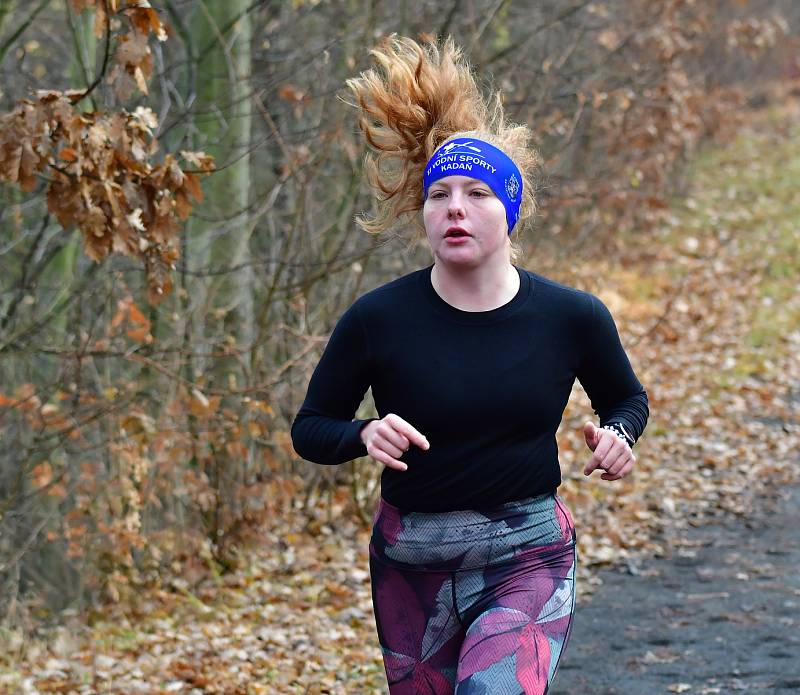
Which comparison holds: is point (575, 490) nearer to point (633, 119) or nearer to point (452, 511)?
point (452, 511)

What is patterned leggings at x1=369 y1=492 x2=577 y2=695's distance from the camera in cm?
297

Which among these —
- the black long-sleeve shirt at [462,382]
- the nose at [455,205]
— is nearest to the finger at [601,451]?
the black long-sleeve shirt at [462,382]

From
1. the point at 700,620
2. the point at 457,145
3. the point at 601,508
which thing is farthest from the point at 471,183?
the point at 601,508

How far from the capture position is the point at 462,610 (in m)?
3.06

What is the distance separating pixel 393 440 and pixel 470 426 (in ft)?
0.92

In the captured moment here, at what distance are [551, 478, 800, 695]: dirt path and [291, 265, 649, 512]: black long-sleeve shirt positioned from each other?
305cm

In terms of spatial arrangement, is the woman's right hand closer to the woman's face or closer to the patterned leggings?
the patterned leggings

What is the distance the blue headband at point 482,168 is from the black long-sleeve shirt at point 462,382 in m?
0.22

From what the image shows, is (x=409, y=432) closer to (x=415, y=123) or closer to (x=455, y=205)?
(x=455, y=205)

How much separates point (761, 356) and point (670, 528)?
18.5ft

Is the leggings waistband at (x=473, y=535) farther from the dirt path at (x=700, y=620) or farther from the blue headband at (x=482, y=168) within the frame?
the dirt path at (x=700, y=620)

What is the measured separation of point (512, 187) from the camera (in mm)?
3207

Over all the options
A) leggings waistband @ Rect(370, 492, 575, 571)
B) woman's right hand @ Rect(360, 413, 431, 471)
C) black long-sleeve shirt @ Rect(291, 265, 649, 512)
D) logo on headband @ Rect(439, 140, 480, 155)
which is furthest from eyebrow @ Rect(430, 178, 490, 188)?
leggings waistband @ Rect(370, 492, 575, 571)

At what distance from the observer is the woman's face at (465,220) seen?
9.95 feet
